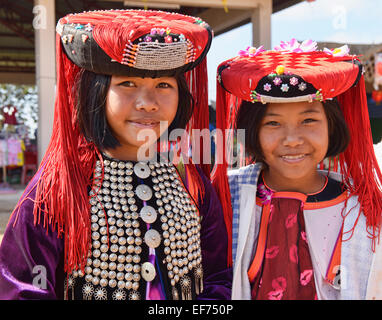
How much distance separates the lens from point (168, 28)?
1255 millimetres

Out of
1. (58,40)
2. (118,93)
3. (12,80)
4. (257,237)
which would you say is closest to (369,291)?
(257,237)

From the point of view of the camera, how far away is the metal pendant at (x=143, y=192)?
133 cm

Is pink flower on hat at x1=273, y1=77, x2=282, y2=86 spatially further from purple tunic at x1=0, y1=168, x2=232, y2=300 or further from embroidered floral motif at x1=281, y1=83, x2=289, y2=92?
purple tunic at x1=0, y1=168, x2=232, y2=300

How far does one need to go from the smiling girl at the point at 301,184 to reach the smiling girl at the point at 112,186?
0.76ft

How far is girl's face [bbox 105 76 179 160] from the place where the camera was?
1265 millimetres

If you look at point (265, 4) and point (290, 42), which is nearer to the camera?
point (290, 42)

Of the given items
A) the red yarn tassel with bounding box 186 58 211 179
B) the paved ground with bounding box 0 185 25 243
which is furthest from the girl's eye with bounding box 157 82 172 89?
the paved ground with bounding box 0 185 25 243

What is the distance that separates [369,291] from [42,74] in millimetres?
4917

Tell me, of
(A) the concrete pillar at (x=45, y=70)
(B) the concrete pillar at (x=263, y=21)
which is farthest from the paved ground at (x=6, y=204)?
(B) the concrete pillar at (x=263, y=21)

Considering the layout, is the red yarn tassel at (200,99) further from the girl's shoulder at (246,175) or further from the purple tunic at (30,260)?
the purple tunic at (30,260)

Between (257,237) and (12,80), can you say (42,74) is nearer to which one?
(257,237)

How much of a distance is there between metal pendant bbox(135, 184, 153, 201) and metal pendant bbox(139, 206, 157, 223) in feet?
0.12

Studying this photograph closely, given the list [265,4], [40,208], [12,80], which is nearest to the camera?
[40,208]

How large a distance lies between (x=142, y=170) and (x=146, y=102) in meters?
→ 0.25
